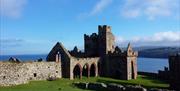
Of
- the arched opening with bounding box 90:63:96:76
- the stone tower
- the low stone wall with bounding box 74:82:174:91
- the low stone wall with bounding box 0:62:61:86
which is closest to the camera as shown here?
the low stone wall with bounding box 74:82:174:91

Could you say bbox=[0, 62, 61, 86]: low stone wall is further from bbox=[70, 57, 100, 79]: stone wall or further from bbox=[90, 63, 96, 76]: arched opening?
bbox=[90, 63, 96, 76]: arched opening

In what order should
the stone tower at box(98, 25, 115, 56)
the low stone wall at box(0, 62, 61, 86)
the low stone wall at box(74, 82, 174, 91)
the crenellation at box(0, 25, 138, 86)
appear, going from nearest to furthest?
1. the low stone wall at box(74, 82, 174, 91)
2. the low stone wall at box(0, 62, 61, 86)
3. the crenellation at box(0, 25, 138, 86)
4. the stone tower at box(98, 25, 115, 56)

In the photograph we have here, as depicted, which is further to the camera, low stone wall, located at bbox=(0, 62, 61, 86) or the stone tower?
the stone tower

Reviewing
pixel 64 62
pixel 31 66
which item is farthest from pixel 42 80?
pixel 64 62

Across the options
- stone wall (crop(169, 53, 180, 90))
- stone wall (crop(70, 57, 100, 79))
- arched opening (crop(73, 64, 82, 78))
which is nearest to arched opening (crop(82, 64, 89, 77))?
stone wall (crop(70, 57, 100, 79))

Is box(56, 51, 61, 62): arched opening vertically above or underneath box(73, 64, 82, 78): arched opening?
above

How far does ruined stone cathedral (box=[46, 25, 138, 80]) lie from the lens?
61562 mm

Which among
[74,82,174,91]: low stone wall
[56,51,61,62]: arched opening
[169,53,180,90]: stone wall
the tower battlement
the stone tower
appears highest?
the tower battlement

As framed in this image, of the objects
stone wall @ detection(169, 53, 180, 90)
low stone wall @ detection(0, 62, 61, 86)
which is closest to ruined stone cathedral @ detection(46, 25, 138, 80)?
low stone wall @ detection(0, 62, 61, 86)

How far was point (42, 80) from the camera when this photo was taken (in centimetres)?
5322

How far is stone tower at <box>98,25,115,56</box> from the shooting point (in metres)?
66.9

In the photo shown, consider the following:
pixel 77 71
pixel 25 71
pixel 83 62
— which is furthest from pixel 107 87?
pixel 77 71

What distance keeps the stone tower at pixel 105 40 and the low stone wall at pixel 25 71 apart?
1163 cm

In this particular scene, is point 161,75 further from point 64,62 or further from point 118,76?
point 64,62
